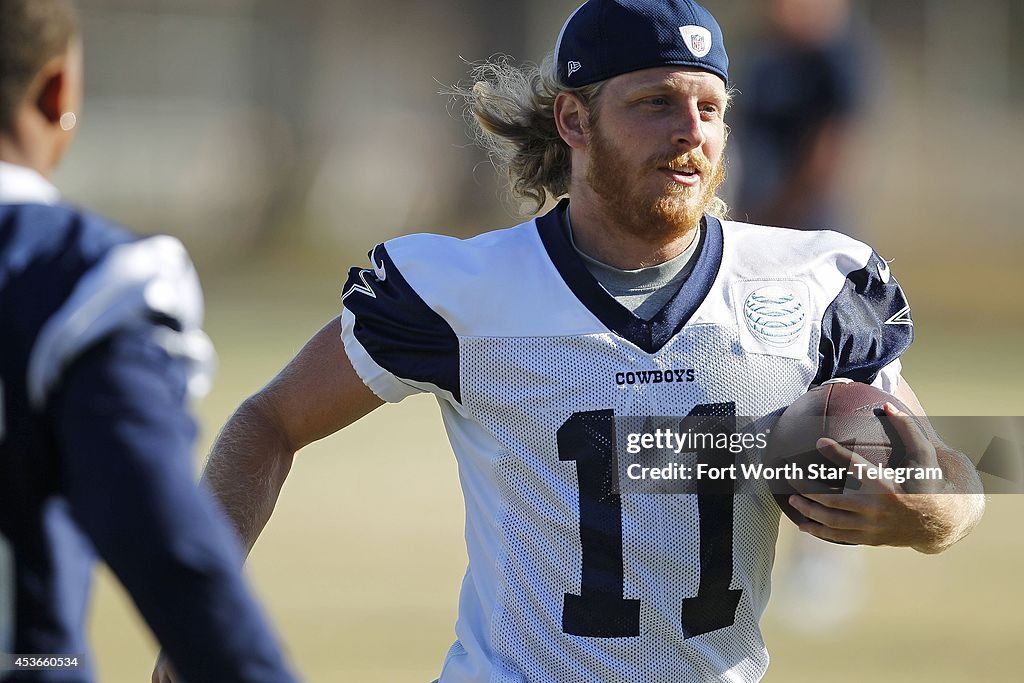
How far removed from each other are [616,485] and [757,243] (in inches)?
25.0

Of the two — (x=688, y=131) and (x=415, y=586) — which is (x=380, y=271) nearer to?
(x=688, y=131)

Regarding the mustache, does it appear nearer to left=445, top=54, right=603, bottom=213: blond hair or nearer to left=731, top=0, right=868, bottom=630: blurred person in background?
left=445, top=54, right=603, bottom=213: blond hair

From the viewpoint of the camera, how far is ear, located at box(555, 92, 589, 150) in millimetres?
3240

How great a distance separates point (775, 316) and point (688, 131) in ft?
1.37

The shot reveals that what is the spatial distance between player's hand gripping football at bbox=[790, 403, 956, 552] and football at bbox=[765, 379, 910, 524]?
0.02 metres

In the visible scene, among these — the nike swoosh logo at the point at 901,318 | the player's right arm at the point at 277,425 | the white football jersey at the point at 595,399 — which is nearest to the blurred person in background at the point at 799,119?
A: the nike swoosh logo at the point at 901,318

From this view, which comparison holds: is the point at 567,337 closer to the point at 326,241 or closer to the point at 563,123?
the point at 563,123

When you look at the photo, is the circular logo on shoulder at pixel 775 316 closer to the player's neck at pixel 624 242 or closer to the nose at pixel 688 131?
the player's neck at pixel 624 242

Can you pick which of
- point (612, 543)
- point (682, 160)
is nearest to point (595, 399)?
point (612, 543)

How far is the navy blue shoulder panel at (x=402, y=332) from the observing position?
303 centimetres

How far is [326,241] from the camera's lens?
60.4 feet

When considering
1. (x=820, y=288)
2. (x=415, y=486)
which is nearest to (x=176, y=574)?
(x=820, y=288)

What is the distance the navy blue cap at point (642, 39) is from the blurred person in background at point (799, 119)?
313cm

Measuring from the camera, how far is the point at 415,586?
595 cm
